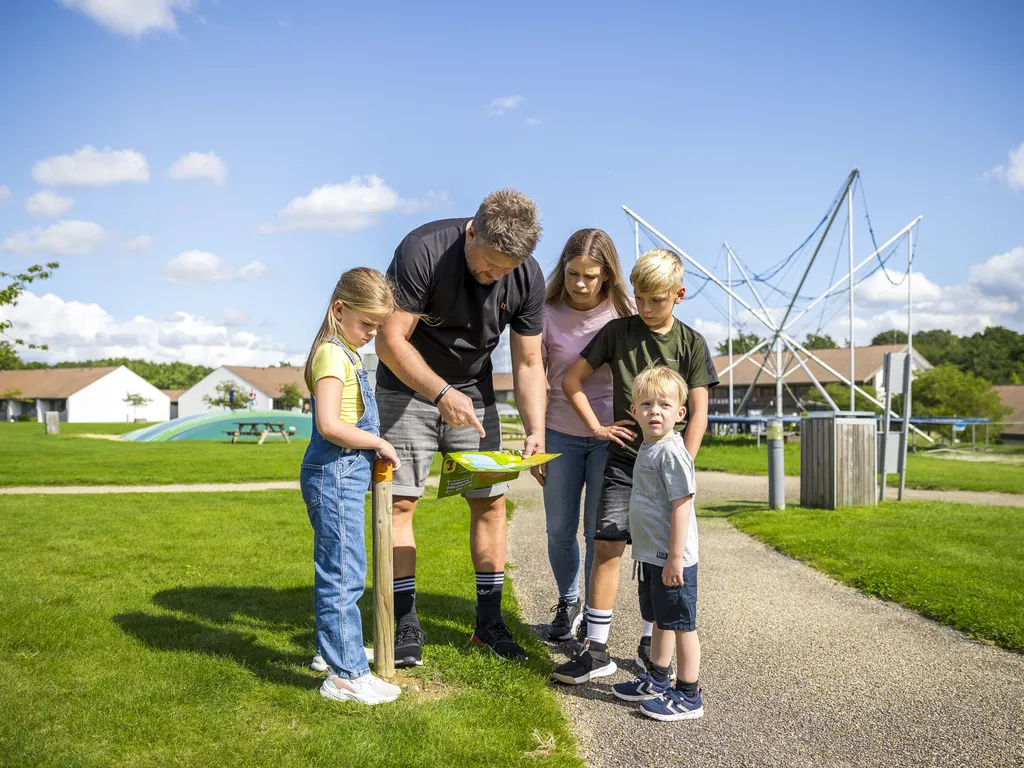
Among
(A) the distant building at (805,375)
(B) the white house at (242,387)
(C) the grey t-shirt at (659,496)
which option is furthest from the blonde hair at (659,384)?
(B) the white house at (242,387)

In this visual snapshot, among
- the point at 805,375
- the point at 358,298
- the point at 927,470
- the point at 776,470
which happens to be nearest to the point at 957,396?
the point at 805,375

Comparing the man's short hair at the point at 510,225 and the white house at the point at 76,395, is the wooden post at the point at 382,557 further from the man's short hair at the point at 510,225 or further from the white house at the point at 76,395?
the white house at the point at 76,395

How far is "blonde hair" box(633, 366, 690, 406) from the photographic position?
3.70 meters

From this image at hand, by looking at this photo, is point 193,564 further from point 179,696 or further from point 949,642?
point 949,642

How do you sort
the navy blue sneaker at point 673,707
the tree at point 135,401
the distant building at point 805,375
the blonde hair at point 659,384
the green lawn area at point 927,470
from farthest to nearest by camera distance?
1. the tree at point 135,401
2. the distant building at point 805,375
3. the green lawn area at point 927,470
4. the blonde hair at point 659,384
5. the navy blue sneaker at point 673,707

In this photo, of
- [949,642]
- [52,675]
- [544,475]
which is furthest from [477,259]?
[949,642]

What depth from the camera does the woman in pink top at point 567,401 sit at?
4422mm

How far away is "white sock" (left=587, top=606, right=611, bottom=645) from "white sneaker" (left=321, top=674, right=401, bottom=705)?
1.01 metres

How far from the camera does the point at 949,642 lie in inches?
181

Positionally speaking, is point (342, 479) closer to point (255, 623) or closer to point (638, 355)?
point (638, 355)

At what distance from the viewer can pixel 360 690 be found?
137 inches

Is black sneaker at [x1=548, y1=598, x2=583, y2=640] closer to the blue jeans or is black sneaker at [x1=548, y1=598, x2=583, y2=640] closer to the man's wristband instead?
the blue jeans

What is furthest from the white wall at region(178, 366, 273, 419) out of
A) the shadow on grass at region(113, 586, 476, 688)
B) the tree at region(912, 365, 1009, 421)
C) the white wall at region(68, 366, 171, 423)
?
the shadow on grass at region(113, 586, 476, 688)

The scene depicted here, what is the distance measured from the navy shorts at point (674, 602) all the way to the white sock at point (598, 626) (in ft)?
1.43
